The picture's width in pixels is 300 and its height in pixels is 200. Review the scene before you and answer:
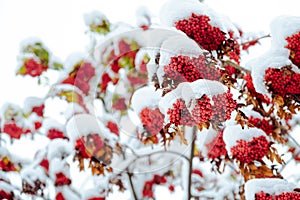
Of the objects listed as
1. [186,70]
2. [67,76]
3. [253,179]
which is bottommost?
[253,179]

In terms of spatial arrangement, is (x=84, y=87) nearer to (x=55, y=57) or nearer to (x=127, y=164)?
(x=127, y=164)

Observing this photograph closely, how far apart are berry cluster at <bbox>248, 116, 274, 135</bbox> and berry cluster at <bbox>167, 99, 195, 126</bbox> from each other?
170mm

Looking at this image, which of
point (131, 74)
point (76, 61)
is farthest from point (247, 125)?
point (76, 61)

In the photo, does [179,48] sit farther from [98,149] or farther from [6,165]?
[6,165]

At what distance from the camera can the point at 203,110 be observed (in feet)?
2.19

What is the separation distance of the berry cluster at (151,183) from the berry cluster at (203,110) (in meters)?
0.53

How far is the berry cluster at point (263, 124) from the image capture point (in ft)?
2.67

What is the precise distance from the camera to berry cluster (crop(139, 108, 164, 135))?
711mm

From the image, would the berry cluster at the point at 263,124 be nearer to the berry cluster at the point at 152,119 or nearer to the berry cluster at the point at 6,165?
the berry cluster at the point at 152,119

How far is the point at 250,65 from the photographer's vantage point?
0.75 meters

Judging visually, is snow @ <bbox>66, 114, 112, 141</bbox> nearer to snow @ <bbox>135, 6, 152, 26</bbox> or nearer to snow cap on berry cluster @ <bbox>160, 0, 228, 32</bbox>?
snow cap on berry cluster @ <bbox>160, 0, 228, 32</bbox>

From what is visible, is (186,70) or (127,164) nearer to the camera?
(186,70)

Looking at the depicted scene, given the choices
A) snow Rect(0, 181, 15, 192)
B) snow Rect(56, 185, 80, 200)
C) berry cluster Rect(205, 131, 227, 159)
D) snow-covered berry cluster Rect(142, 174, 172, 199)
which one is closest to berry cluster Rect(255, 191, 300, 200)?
berry cluster Rect(205, 131, 227, 159)

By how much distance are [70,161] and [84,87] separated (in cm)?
42
